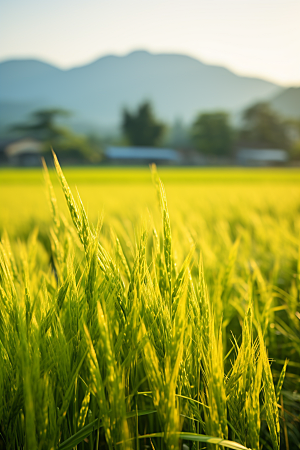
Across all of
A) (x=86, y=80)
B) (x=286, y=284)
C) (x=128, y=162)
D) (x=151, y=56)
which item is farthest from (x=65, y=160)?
(x=151, y=56)

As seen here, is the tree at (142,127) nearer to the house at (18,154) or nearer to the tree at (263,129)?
the tree at (263,129)

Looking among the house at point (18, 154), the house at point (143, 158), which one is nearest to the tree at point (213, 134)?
the house at point (143, 158)

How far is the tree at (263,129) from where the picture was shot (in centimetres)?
4112

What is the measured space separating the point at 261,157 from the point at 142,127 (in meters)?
16.2

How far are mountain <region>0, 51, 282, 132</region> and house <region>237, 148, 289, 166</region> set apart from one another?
79.2 meters

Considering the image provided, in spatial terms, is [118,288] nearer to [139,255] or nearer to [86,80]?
[139,255]

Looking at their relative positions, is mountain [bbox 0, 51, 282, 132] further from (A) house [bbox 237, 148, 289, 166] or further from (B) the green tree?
(B) the green tree

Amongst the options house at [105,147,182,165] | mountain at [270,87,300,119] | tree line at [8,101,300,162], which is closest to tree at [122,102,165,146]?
tree line at [8,101,300,162]

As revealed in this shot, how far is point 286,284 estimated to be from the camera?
4.05 ft

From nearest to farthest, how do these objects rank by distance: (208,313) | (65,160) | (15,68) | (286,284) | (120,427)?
(120,427)
(208,313)
(286,284)
(65,160)
(15,68)

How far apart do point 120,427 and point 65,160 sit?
32.5 meters

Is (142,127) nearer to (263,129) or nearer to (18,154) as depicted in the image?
(263,129)

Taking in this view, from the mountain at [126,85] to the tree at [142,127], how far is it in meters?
75.9

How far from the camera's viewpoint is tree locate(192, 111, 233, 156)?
38000mm
